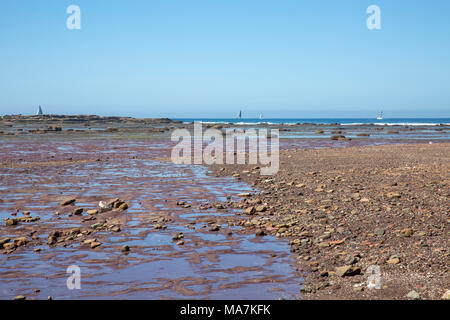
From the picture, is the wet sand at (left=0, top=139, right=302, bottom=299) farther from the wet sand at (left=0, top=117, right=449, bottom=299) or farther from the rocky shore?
the rocky shore

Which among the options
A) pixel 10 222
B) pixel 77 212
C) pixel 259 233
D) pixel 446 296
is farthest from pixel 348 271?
pixel 10 222

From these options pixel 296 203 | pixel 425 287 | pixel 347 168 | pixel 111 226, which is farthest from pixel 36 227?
pixel 347 168

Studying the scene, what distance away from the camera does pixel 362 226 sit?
28.9 feet

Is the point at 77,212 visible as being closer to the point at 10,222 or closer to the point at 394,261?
the point at 10,222

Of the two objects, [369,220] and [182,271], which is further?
[369,220]

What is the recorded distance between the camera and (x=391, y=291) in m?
5.90

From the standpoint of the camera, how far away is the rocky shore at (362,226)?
246 inches

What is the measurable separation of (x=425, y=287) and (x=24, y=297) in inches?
213

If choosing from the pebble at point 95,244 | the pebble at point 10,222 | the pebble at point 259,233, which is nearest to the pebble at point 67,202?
the pebble at point 10,222

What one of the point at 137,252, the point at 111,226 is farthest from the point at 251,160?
the point at 137,252

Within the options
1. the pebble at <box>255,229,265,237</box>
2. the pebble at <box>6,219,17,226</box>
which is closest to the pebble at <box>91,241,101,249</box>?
the pebble at <box>6,219,17,226</box>
